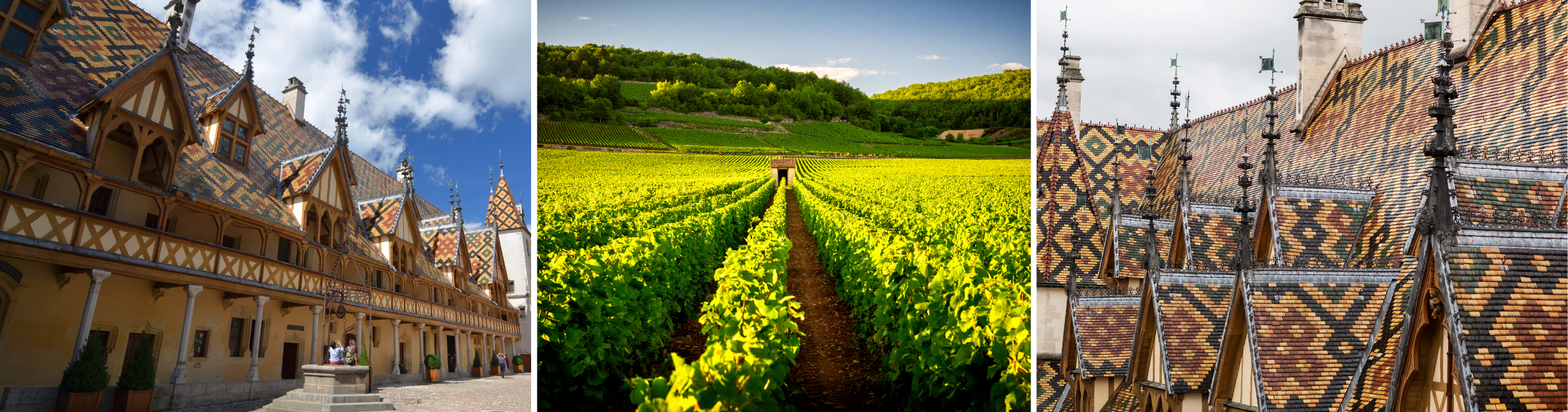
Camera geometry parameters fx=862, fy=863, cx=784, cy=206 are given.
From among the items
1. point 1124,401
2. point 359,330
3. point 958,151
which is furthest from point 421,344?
point 958,151

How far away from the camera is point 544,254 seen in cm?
948

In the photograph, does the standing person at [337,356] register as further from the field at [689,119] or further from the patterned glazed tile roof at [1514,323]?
the patterned glazed tile roof at [1514,323]

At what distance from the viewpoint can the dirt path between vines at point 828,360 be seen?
34.5 ft

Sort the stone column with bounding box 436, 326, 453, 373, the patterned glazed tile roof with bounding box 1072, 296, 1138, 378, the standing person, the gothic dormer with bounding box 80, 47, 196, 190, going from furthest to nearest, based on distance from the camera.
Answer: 1. the stone column with bounding box 436, 326, 453, 373
2. the patterned glazed tile roof with bounding box 1072, 296, 1138, 378
3. the standing person
4. the gothic dormer with bounding box 80, 47, 196, 190

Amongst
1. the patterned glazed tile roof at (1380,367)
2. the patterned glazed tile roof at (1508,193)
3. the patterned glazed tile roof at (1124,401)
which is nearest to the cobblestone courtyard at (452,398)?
the patterned glazed tile roof at (1380,367)

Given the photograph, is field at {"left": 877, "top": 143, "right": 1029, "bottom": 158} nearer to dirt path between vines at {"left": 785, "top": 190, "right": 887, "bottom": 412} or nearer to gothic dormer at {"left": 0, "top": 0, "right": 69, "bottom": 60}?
dirt path between vines at {"left": 785, "top": 190, "right": 887, "bottom": 412}

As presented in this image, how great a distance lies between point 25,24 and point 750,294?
31.5 ft

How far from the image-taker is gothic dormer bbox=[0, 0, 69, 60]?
33.3 feet

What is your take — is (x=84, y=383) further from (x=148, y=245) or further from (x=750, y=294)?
(x=750, y=294)

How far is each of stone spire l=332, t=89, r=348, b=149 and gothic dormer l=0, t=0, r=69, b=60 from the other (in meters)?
5.87

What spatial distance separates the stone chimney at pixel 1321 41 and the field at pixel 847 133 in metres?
21.8

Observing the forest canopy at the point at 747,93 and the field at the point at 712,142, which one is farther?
Answer: the field at the point at 712,142

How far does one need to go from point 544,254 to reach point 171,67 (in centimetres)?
763

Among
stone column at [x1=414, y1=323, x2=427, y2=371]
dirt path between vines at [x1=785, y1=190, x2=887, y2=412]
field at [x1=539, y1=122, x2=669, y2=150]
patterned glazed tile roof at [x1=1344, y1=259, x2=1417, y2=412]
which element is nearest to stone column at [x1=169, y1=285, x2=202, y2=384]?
dirt path between vines at [x1=785, y1=190, x2=887, y2=412]
